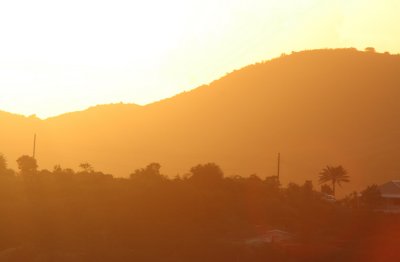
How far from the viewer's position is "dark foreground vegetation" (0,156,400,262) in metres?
39.3

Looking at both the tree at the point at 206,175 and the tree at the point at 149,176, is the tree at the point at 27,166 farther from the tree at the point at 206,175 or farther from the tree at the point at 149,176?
the tree at the point at 206,175

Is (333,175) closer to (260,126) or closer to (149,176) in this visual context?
(149,176)

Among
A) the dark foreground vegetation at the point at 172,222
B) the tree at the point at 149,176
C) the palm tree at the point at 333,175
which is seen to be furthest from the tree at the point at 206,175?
the palm tree at the point at 333,175

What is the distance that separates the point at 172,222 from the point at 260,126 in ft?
337

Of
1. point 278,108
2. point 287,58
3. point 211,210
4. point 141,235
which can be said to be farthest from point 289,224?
point 287,58

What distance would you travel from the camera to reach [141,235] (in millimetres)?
42281

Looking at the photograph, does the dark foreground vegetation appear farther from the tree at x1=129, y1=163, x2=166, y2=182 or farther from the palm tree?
the palm tree

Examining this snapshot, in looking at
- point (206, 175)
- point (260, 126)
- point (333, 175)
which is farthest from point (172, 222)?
point (260, 126)

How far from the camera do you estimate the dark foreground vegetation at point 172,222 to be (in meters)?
39.3

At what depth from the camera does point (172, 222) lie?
45094 mm

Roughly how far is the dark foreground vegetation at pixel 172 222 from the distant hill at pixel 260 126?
2219 inches

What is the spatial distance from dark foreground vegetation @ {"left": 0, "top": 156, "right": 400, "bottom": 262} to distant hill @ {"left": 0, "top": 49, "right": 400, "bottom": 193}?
56360 mm

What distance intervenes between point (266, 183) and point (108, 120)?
109m

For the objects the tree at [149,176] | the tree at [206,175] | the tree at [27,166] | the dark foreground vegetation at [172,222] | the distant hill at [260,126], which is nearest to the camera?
the dark foreground vegetation at [172,222]
